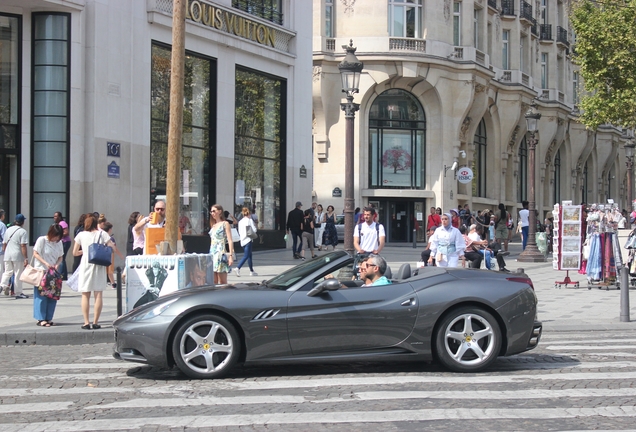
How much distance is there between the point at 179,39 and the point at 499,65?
40726mm

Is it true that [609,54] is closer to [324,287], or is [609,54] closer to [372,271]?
[372,271]

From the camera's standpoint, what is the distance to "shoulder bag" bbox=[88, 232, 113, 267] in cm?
1274

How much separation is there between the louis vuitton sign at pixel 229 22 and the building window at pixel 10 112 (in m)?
5.37

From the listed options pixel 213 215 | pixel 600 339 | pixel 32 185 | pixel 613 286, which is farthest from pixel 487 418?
pixel 32 185

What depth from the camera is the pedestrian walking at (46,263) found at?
12.9 metres

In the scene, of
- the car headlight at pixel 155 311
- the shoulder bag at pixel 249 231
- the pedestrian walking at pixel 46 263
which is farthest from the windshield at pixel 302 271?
the shoulder bag at pixel 249 231

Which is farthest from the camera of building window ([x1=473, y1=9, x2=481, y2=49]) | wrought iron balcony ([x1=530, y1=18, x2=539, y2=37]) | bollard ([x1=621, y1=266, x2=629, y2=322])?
wrought iron balcony ([x1=530, y1=18, x2=539, y2=37])

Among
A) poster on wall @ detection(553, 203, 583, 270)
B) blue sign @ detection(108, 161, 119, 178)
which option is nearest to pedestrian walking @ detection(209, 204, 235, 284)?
blue sign @ detection(108, 161, 119, 178)

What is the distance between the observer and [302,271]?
9289 millimetres

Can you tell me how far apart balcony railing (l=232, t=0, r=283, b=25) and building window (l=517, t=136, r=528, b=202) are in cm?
3073

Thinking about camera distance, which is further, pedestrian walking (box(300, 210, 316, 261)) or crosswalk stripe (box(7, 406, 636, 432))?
pedestrian walking (box(300, 210, 316, 261))

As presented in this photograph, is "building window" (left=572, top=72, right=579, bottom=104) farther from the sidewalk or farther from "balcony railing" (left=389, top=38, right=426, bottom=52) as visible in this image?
the sidewalk

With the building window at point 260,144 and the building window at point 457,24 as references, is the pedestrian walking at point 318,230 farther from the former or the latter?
the building window at point 457,24

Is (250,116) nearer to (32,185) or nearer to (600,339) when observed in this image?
(32,185)
